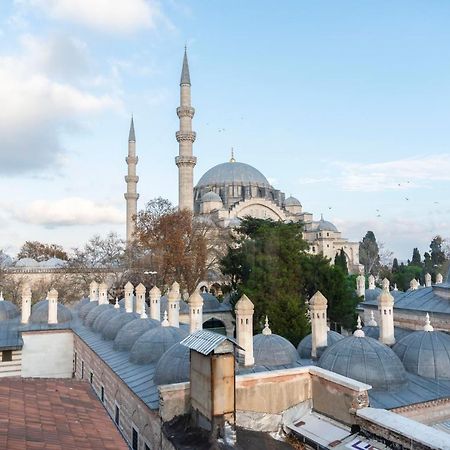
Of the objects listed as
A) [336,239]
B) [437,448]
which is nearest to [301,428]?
[437,448]

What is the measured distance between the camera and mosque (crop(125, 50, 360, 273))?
36.2 metres

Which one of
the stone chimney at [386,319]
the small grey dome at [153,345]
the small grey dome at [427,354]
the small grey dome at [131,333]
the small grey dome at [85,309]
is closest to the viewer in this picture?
the small grey dome at [427,354]

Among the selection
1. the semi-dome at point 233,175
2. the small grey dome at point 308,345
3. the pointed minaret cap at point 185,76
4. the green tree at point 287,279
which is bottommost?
the small grey dome at point 308,345

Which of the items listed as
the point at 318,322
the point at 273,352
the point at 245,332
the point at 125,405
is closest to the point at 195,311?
the point at 245,332

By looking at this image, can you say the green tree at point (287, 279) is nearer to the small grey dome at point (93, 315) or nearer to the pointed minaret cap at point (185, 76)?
the small grey dome at point (93, 315)

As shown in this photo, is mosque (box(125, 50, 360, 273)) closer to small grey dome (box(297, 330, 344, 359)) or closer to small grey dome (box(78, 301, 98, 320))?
small grey dome (box(78, 301, 98, 320))

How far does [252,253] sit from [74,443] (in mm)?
16399

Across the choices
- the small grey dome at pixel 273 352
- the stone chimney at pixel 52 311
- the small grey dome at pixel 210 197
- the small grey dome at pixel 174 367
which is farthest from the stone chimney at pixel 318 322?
the small grey dome at pixel 210 197

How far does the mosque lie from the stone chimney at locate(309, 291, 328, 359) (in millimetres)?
25530

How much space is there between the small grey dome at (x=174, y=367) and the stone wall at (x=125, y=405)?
0.57 m

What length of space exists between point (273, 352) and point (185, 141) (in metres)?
27.4

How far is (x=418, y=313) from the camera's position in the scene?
46.3 ft

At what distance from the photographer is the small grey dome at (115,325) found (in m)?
14.3

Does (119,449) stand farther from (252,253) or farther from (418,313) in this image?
(252,253)
